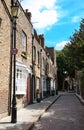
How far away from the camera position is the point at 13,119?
14055mm

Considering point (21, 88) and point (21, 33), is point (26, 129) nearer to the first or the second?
point (21, 88)

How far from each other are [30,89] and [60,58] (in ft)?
206

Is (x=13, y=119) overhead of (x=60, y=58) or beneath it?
beneath

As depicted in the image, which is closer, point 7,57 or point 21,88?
point 7,57

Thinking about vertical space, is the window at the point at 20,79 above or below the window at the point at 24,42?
below

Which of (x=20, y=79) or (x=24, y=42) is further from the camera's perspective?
(x=24, y=42)

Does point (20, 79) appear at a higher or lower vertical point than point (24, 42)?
lower

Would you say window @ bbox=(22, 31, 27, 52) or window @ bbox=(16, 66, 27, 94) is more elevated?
window @ bbox=(22, 31, 27, 52)

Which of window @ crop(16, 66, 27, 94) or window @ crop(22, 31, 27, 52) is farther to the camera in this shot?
window @ crop(22, 31, 27, 52)

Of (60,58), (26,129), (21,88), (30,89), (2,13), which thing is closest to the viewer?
(26,129)

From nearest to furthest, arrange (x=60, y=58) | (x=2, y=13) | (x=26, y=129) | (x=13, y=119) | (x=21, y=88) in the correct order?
(x=26, y=129) → (x=13, y=119) → (x=2, y=13) → (x=21, y=88) → (x=60, y=58)

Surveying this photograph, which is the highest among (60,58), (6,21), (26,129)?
(60,58)

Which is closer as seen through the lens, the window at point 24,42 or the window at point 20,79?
the window at point 20,79

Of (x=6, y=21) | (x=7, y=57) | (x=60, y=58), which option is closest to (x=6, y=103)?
(x=7, y=57)
